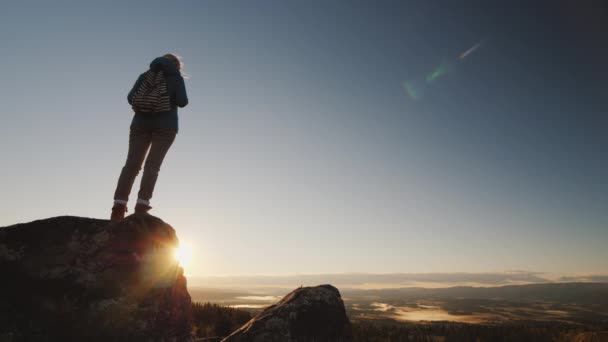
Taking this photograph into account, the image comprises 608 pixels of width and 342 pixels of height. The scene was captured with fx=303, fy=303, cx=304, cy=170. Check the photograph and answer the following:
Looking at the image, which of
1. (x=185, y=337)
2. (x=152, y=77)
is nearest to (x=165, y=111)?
(x=152, y=77)

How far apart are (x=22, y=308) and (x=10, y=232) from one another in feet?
3.83

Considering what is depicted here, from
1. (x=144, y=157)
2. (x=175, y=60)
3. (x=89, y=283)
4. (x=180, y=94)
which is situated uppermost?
(x=175, y=60)

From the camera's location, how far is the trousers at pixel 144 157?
4594 mm

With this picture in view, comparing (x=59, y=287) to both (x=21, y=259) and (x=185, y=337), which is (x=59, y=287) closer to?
(x=21, y=259)

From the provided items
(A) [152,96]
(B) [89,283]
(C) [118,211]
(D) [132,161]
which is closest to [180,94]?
(A) [152,96]

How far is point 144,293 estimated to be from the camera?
154 inches

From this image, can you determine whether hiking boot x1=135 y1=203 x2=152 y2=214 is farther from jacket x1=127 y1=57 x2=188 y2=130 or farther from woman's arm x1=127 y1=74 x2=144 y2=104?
woman's arm x1=127 y1=74 x2=144 y2=104

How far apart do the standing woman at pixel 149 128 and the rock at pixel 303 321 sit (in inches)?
144

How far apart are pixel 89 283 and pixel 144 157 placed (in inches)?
78.0

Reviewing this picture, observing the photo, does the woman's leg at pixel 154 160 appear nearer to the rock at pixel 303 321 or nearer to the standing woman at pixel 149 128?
the standing woman at pixel 149 128

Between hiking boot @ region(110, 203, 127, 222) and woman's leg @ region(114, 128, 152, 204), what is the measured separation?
0.22 ft

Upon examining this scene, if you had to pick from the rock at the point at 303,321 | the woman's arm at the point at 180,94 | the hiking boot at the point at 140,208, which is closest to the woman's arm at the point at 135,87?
the woman's arm at the point at 180,94

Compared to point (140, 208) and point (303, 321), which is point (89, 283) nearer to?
point (140, 208)

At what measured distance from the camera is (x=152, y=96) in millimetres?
4613
